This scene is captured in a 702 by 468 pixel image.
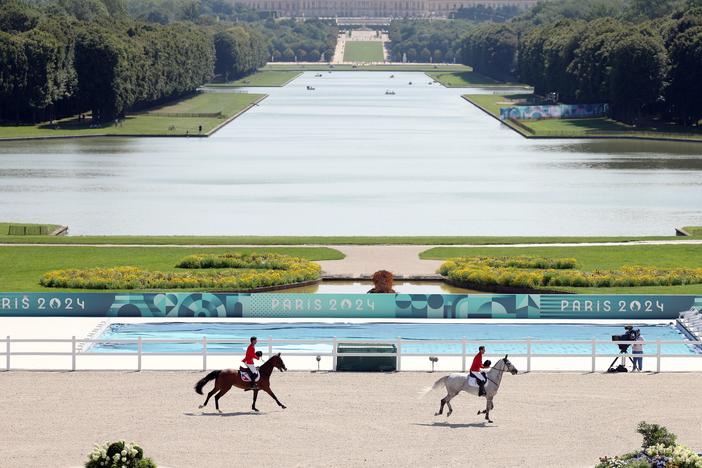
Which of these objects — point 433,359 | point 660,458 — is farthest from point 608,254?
point 660,458

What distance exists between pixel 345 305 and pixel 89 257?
15977 millimetres

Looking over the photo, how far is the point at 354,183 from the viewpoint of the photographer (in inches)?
3890

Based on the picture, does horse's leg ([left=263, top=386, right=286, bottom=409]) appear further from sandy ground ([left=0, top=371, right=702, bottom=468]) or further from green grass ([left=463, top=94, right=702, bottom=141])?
green grass ([left=463, top=94, right=702, bottom=141])

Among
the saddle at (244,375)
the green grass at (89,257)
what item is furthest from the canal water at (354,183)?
the saddle at (244,375)

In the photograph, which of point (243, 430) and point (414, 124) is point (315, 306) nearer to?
point (243, 430)

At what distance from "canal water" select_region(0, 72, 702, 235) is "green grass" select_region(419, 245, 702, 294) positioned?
391 inches

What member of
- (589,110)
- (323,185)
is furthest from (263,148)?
(589,110)

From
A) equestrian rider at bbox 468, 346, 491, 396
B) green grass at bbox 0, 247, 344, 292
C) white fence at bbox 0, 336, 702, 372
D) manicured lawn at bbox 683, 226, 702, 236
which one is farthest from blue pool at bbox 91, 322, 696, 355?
manicured lawn at bbox 683, 226, 702, 236

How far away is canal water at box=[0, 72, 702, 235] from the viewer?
78812mm

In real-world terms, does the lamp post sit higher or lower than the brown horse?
lower

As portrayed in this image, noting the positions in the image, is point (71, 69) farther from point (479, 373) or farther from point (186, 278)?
point (479, 373)

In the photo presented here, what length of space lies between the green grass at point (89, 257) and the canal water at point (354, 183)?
1050 centimetres

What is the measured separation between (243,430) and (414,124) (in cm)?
12668

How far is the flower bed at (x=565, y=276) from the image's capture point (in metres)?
55.1
